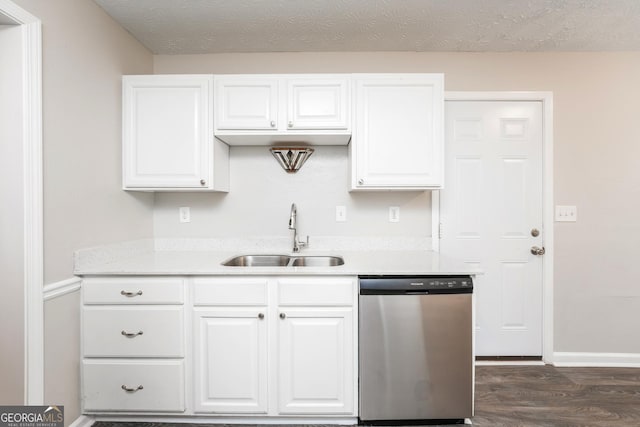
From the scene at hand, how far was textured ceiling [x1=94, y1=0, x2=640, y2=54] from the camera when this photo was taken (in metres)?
2.01

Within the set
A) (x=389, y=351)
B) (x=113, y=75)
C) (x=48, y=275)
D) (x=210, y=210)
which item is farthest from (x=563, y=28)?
(x=48, y=275)

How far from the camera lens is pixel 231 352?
1.87 m

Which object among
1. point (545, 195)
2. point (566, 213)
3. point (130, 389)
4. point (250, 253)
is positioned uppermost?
point (545, 195)

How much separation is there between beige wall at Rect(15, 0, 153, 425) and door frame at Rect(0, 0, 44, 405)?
6 cm

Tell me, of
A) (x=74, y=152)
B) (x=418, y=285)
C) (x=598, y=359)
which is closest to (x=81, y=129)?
(x=74, y=152)

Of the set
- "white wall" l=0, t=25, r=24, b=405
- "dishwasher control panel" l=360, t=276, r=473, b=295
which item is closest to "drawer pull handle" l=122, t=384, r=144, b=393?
"white wall" l=0, t=25, r=24, b=405

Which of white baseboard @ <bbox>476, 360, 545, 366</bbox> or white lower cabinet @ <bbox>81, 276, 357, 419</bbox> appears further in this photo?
white baseboard @ <bbox>476, 360, 545, 366</bbox>

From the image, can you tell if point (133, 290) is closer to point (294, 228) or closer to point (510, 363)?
point (294, 228)

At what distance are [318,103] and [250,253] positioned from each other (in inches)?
47.3

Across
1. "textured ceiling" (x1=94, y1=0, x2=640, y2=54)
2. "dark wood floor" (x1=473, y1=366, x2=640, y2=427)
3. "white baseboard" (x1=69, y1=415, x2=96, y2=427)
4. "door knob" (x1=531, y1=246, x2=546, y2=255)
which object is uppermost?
"textured ceiling" (x1=94, y1=0, x2=640, y2=54)

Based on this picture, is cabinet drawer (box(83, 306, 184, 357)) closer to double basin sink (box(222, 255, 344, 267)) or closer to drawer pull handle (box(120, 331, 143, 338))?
drawer pull handle (box(120, 331, 143, 338))

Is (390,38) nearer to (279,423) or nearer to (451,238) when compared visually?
(451,238)

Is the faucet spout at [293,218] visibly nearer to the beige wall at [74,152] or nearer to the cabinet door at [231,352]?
the cabinet door at [231,352]

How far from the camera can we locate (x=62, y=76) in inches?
68.4
